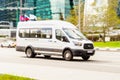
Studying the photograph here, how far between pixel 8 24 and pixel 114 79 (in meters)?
122

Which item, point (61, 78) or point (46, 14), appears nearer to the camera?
point (61, 78)

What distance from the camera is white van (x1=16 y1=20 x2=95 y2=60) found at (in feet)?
88.8

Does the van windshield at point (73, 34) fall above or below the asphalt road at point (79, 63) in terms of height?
above

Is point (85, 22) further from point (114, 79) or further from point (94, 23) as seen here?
point (114, 79)

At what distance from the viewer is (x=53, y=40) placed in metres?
28.5

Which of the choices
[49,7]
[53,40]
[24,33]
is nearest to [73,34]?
[53,40]

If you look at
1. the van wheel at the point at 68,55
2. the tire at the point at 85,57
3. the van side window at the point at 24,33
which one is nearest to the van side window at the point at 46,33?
the van side window at the point at 24,33

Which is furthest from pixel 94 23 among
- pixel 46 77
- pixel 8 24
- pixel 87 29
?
pixel 8 24

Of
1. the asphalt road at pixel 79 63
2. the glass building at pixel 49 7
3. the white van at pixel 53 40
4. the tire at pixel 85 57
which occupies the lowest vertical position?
the asphalt road at pixel 79 63

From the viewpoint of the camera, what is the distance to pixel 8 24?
13725 centimetres

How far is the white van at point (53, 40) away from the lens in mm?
27062

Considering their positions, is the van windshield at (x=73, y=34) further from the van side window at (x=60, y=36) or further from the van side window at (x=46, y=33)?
the van side window at (x=46, y=33)

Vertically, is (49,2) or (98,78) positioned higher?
(49,2)

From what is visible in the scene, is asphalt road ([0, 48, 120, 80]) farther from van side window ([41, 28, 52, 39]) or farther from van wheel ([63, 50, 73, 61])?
van side window ([41, 28, 52, 39])
